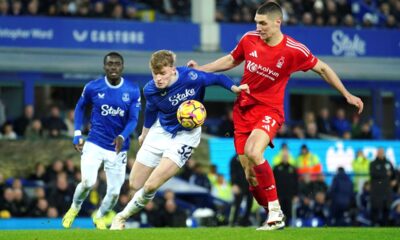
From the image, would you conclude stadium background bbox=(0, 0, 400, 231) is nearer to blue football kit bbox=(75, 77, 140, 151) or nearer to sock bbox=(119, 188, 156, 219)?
blue football kit bbox=(75, 77, 140, 151)

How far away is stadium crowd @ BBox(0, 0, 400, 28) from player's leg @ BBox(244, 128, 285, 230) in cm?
1712

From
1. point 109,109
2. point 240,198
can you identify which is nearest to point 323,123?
point 240,198

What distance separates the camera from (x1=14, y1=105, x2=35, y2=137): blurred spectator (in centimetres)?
2844

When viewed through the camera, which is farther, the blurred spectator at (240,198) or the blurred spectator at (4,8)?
the blurred spectator at (4,8)

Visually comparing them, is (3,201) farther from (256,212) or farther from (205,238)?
(205,238)

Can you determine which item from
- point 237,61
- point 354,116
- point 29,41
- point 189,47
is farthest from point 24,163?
point 237,61

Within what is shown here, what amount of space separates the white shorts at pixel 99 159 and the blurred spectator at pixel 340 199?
9.80 m

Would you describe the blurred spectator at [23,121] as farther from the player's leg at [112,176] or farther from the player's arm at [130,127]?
the player's arm at [130,127]

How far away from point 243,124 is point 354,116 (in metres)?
20.4

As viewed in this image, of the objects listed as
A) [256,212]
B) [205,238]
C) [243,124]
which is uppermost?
[243,124]

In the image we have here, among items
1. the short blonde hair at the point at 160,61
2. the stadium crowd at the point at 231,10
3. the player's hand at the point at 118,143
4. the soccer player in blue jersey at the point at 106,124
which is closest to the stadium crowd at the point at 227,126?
the stadium crowd at the point at 231,10

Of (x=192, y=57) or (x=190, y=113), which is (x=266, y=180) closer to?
(x=190, y=113)

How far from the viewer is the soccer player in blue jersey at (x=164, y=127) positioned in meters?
14.6

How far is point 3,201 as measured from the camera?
76.9ft
